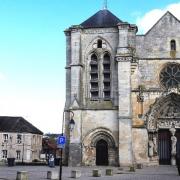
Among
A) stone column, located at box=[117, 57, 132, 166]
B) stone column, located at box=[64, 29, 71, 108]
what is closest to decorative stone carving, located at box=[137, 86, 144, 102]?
stone column, located at box=[117, 57, 132, 166]

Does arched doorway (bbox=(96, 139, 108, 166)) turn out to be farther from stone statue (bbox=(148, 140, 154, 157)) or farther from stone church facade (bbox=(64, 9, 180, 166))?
stone statue (bbox=(148, 140, 154, 157))

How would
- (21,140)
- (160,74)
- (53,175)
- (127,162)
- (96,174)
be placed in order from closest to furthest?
(53,175), (96,174), (127,162), (160,74), (21,140)

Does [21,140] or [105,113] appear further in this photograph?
[21,140]

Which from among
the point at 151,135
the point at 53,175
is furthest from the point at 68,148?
the point at 53,175

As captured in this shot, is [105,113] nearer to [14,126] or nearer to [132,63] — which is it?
[132,63]

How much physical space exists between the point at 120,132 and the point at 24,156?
91.1 ft

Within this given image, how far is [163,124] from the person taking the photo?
3206cm

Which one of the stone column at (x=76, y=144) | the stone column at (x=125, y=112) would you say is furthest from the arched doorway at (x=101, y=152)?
the stone column at (x=125, y=112)

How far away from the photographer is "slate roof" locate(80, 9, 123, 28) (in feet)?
110

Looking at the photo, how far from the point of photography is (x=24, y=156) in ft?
182

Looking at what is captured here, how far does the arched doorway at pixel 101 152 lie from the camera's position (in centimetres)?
3175

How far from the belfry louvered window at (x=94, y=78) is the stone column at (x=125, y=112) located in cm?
208

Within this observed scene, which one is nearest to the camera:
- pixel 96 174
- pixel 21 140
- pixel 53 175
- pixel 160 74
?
pixel 53 175

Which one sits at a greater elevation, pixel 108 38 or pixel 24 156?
pixel 108 38
